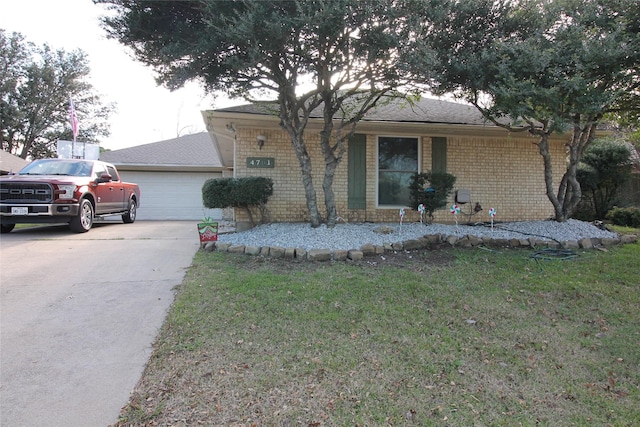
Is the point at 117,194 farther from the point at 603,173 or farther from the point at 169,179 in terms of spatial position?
the point at 603,173

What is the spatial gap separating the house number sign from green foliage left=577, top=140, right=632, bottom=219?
10.2 meters

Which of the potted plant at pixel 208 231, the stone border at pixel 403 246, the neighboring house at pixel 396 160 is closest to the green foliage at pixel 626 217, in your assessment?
the neighboring house at pixel 396 160

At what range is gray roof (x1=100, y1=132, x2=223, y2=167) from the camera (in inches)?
619

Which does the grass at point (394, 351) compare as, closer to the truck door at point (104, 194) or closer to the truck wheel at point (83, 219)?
the truck wheel at point (83, 219)

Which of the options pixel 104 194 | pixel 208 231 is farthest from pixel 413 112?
pixel 104 194

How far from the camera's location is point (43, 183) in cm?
812

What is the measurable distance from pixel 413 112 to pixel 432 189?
2.79 m

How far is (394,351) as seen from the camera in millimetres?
3141

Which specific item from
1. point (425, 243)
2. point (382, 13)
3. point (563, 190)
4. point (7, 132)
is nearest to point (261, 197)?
point (425, 243)

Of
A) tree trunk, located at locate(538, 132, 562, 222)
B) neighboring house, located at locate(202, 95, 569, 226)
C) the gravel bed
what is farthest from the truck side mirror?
tree trunk, located at locate(538, 132, 562, 222)

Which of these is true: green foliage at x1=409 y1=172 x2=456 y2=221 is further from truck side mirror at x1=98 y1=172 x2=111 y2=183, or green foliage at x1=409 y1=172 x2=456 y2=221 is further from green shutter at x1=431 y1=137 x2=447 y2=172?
truck side mirror at x1=98 y1=172 x2=111 y2=183

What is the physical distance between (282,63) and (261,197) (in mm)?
2881

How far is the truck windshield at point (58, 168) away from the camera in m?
9.13

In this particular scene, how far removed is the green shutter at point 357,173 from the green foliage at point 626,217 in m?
8.39
